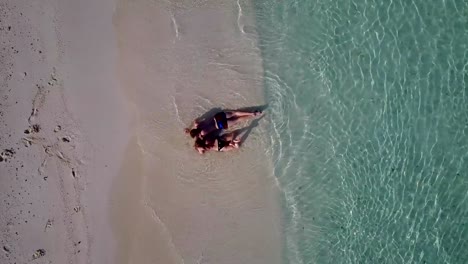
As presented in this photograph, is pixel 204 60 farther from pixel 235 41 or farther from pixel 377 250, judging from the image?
pixel 377 250

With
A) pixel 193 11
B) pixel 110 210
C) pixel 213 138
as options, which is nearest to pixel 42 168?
pixel 110 210

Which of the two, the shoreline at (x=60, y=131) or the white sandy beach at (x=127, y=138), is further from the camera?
the shoreline at (x=60, y=131)

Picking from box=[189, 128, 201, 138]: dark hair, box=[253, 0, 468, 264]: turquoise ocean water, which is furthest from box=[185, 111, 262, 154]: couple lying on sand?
box=[253, 0, 468, 264]: turquoise ocean water

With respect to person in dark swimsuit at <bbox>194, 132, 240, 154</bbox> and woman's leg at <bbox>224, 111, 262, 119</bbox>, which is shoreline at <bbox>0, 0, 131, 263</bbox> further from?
woman's leg at <bbox>224, 111, 262, 119</bbox>

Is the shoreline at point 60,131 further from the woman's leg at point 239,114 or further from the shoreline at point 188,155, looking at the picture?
the woman's leg at point 239,114

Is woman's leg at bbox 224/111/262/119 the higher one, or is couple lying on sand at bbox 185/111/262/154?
woman's leg at bbox 224/111/262/119

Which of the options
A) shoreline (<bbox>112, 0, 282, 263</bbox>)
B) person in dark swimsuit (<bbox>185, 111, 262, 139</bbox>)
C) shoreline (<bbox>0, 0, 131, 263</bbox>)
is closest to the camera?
person in dark swimsuit (<bbox>185, 111, 262, 139</bbox>)

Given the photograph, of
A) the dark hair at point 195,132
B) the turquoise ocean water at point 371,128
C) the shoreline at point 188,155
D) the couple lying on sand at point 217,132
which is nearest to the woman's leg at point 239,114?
the couple lying on sand at point 217,132
